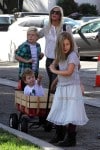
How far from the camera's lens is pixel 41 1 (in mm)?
55594

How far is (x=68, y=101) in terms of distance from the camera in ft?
25.7

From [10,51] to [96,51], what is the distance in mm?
3237

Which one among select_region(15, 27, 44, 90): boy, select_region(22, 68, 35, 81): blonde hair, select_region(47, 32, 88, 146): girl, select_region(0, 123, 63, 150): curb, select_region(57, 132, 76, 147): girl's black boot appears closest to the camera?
select_region(0, 123, 63, 150): curb

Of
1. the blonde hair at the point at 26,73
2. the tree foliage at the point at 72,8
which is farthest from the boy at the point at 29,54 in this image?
the tree foliage at the point at 72,8

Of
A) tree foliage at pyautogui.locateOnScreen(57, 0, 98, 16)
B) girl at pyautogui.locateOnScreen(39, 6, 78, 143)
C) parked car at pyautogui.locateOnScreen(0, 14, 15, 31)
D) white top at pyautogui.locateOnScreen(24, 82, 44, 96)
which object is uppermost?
girl at pyautogui.locateOnScreen(39, 6, 78, 143)

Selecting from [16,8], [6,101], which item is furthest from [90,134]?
[16,8]

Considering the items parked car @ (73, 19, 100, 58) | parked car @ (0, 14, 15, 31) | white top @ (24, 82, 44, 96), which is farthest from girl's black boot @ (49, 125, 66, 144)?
parked car @ (0, 14, 15, 31)

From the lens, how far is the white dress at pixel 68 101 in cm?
779

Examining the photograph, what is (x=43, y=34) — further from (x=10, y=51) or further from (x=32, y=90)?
(x=10, y=51)

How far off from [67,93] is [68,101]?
0.35ft

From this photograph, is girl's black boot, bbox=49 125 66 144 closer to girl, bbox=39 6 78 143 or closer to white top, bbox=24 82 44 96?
white top, bbox=24 82 44 96

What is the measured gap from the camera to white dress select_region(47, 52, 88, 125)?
7.79m

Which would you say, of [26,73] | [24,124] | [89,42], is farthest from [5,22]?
[24,124]

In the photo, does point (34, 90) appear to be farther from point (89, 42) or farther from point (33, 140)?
point (89, 42)
